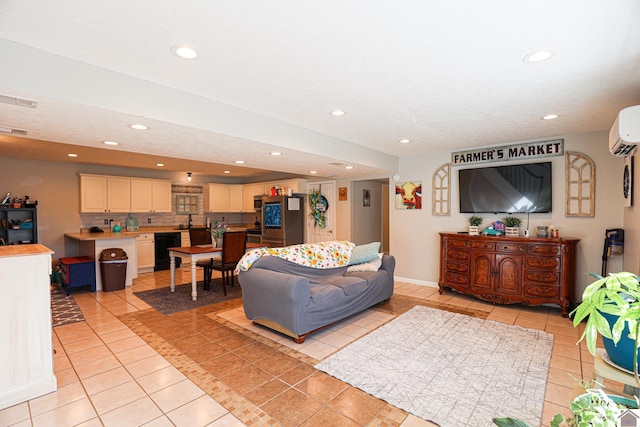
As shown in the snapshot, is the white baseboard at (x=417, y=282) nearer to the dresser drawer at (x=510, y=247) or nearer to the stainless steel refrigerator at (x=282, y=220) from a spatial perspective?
the dresser drawer at (x=510, y=247)

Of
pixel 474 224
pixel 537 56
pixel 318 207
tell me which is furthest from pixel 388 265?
pixel 537 56

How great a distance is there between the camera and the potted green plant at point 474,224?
4.88m

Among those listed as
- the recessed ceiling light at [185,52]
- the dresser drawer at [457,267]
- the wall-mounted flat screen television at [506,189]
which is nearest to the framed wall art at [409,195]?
the wall-mounted flat screen television at [506,189]

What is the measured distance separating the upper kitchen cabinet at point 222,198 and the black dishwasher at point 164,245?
144 cm

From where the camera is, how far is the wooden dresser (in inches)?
160

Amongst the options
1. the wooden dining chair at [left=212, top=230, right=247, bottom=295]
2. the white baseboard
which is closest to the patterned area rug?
the wooden dining chair at [left=212, top=230, right=247, bottom=295]

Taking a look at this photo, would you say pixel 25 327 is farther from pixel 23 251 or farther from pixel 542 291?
pixel 542 291

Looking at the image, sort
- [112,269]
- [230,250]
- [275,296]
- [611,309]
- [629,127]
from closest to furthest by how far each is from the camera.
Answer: [611,309], [629,127], [275,296], [230,250], [112,269]

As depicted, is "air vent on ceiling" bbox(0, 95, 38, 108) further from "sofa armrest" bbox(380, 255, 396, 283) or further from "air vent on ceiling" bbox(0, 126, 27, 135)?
"sofa armrest" bbox(380, 255, 396, 283)

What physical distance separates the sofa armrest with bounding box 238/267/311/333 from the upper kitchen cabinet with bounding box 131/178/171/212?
16.2 feet

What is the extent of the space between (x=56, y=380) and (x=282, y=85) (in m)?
3.07

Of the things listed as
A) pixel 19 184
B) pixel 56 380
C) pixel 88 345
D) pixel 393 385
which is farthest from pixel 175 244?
pixel 393 385

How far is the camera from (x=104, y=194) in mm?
6824

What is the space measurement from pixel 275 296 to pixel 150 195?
5673mm
